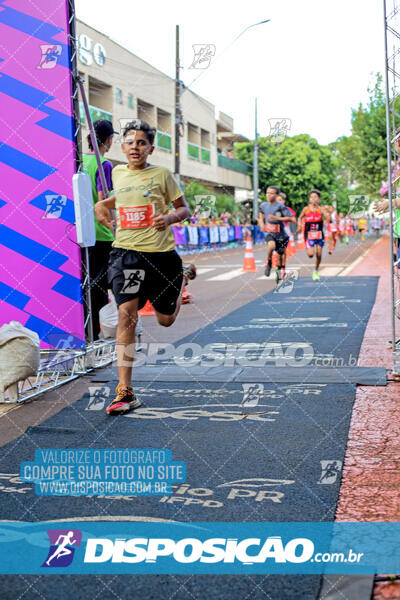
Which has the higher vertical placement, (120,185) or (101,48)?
(101,48)

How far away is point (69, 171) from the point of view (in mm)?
6324

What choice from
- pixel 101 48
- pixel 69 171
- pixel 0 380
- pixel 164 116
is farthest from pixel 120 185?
pixel 164 116

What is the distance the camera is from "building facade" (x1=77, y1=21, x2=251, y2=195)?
28062 millimetres

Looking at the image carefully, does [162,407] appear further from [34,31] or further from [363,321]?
[363,321]

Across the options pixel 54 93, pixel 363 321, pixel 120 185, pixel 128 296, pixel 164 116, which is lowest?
pixel 363 321

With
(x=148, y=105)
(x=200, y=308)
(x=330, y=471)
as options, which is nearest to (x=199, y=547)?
(x=330, y=471)

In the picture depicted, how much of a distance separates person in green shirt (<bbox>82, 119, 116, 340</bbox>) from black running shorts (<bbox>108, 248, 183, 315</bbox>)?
4.99ft

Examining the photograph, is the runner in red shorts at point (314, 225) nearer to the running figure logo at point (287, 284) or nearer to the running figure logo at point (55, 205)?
the running figure logo at point (287, 284)

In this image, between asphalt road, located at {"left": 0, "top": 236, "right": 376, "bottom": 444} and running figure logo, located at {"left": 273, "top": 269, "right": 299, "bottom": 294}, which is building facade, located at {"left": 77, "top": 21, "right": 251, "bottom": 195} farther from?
running figure logo, located at {"left": 273, "top": 269, "right": 299, "bottom": 294}

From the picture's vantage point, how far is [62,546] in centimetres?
303

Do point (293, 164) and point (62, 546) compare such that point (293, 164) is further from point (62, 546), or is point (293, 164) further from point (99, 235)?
point (62, 546)

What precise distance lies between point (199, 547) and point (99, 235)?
436 centimetres

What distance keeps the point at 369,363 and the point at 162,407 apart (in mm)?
2196

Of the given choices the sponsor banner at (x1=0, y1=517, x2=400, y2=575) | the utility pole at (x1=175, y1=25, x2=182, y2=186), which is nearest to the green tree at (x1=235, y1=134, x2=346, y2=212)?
the utility pole at (x1=175, y1=25, x2=182, y2=186)
